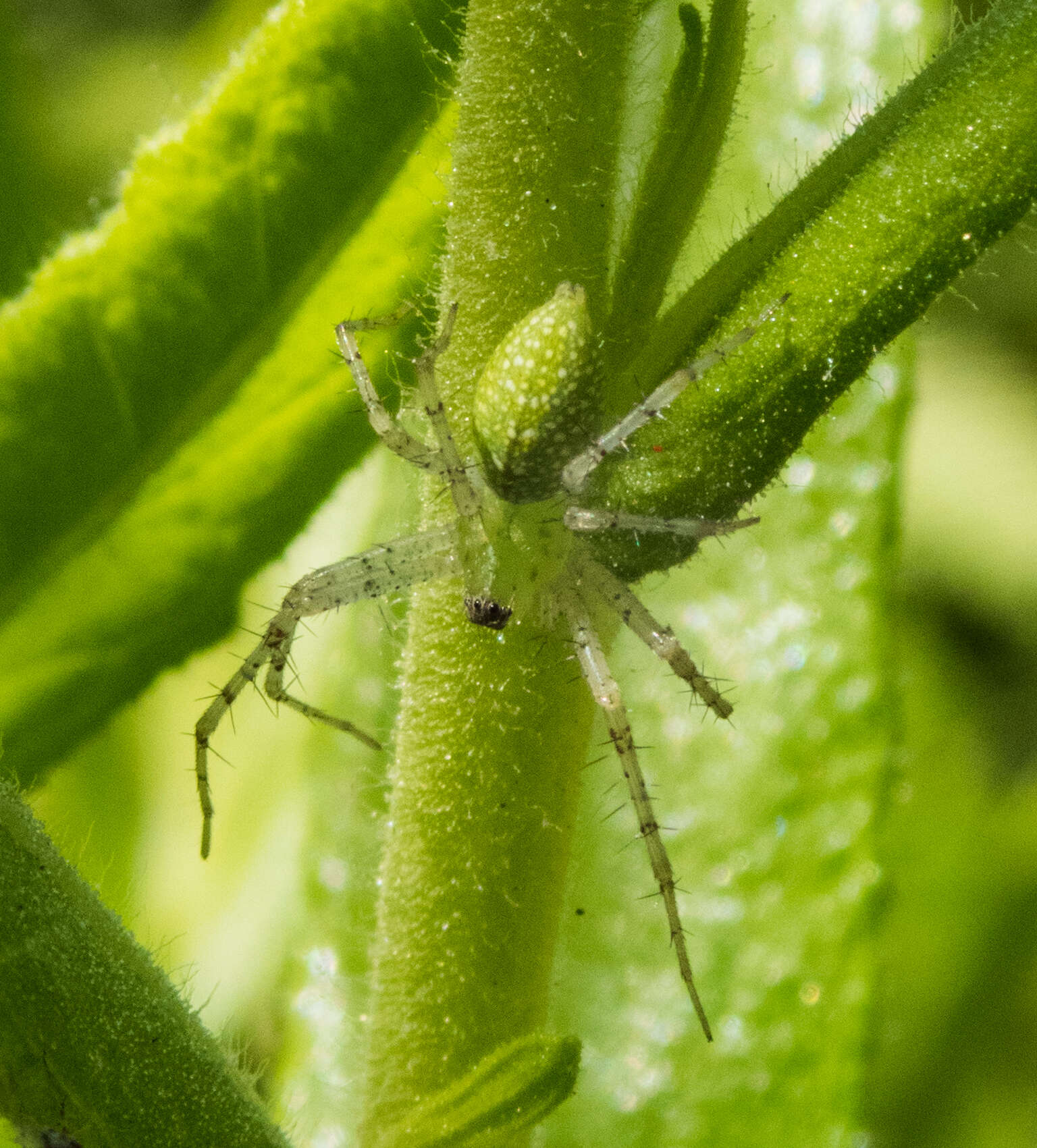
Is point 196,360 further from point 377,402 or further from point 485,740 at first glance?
point 485,740

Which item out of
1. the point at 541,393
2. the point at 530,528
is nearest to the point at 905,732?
the point at 530,528

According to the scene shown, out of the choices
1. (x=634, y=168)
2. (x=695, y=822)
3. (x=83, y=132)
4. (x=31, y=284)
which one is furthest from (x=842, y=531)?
(x=83, y=132)

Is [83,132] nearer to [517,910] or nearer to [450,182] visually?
[450,182]

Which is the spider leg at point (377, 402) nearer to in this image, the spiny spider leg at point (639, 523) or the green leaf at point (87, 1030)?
the spiny spider leg at point (639, 523)

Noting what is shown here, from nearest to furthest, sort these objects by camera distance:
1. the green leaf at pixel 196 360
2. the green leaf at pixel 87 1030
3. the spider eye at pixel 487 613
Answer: the green leaf at pixel 87 1030 < the green leaf at pixel 196 360 < the spider eye at pixel 487 613

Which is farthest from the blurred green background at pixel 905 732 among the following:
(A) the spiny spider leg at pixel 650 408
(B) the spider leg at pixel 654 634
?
(A) the spiny spider leg at pixel 650 408

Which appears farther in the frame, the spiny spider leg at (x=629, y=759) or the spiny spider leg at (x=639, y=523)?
the spiny spider leg at (x=629, y=759)

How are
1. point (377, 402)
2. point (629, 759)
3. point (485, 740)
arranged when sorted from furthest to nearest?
1. point (629, 759)
2. point (377, 402)
3. point (485, 740)

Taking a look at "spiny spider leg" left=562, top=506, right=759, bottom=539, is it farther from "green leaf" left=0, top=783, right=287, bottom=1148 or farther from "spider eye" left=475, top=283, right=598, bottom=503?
"green leaf" left=0, top=783, right=287, bottom=1148
